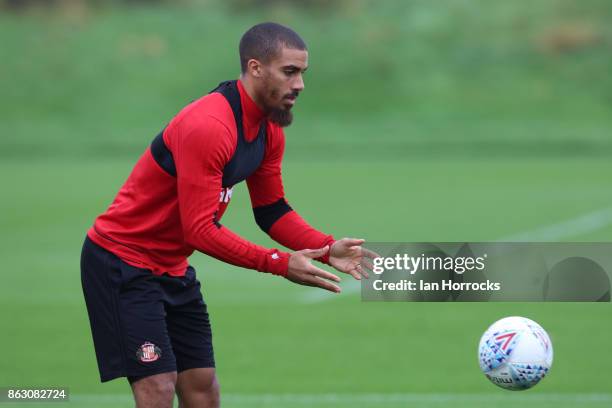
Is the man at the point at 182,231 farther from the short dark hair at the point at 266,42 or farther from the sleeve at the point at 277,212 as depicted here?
the sleeve at the point at 277,212

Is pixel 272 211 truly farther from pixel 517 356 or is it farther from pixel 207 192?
pixel 517 356

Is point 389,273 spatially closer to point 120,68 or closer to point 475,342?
point 475,342

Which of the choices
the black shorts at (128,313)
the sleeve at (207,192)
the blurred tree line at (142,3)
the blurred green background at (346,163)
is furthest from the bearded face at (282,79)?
the blurred tree line at (142,3)

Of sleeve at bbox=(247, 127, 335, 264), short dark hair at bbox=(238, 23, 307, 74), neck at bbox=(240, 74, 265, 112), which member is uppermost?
short dark hair at bbox=(238, 23, 307, 74)

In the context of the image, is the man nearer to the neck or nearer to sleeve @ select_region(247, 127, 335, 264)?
the neck

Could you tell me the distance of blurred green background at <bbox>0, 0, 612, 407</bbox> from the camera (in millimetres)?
12102

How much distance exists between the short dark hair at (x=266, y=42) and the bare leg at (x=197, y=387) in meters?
2.01

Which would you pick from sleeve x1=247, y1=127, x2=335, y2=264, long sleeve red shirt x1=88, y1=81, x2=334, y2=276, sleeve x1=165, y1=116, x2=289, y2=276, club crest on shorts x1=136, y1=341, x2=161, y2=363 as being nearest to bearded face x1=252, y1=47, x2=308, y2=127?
long sleeve red shirt x1=88, y1=81, x2=334, y2=276

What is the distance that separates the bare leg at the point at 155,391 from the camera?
289 inches

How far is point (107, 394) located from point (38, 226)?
1205 centimetres

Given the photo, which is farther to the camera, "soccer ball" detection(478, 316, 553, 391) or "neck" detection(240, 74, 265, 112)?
"soccer ball" detection(478, 316, 553, 391)

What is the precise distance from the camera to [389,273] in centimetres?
818

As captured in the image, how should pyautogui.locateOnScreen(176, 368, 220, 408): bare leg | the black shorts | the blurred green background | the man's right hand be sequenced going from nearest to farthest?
the man's right hand → the black shorts → pyautogui.locateOnScreen(176, 368, 220, 408): bare leg → the blurred green background

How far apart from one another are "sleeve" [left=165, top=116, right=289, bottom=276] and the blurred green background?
343 cm
